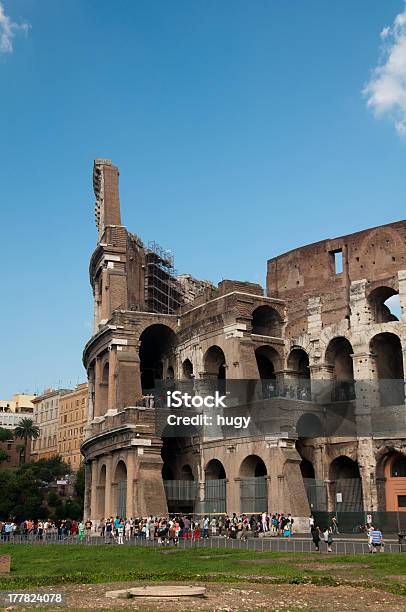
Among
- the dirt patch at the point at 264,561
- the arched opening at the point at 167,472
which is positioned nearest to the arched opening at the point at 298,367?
the arched opening at the point at 167,472

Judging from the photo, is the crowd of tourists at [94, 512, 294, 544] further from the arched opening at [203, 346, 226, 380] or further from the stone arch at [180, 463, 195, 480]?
the arched opening at [203, 346, 226, 380]

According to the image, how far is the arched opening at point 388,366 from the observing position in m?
34.0

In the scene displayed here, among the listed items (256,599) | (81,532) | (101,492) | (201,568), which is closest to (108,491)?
(81,532)

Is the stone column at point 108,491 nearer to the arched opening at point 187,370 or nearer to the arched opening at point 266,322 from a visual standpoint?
the arched opening at point 187,370

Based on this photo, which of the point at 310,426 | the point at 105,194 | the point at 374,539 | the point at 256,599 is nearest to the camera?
the point at 256,599

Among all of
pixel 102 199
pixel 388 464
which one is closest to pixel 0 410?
pixel 102 199

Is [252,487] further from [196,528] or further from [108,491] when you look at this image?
[108,491]

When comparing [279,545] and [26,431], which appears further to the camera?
[26,431]

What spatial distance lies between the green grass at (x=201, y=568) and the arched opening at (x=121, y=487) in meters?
11.8

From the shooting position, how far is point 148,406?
3900cm

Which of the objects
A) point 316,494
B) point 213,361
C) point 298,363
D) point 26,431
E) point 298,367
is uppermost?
point 26,431

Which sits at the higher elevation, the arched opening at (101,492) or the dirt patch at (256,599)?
the arched opening at (101,492)

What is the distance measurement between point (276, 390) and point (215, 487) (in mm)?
5125

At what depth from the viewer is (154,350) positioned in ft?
153
